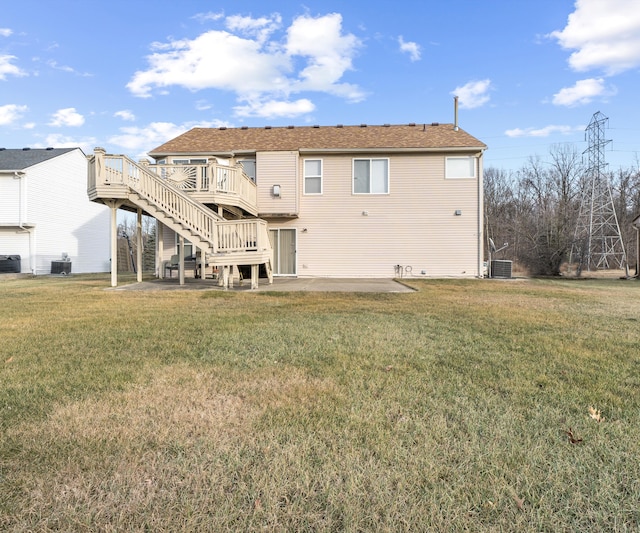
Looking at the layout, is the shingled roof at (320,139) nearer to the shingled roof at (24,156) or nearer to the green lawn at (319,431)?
the shingled roof at (24,156)

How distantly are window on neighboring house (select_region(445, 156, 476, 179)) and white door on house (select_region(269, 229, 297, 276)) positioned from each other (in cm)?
692

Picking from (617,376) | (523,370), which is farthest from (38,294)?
(617,376)

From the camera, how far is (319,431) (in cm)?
221

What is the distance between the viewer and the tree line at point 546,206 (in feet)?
69.2

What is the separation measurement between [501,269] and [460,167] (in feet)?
15.1

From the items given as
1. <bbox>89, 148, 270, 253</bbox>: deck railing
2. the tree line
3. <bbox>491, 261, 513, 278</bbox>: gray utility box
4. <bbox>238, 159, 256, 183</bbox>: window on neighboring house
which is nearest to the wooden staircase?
<bbox>89, 148, 270, 253</bbox>: deck railing

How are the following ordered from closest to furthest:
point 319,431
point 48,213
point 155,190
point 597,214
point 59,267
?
point 319,431 < point 155,190 < point 59,267 < point 48,213 < point 597,214

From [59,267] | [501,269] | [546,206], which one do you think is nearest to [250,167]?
[501,269]

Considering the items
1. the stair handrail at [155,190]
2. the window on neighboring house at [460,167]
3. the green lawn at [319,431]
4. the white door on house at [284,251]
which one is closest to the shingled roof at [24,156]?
the stair handrail at [155,190]

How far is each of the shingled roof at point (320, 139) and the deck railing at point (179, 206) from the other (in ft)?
15.0

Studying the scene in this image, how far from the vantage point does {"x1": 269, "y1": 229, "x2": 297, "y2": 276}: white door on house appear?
1508 cm

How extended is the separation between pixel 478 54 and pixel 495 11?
2.76 metres

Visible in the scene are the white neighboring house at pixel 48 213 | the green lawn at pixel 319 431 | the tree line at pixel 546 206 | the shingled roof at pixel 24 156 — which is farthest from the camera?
the tree line at pixel 546 206

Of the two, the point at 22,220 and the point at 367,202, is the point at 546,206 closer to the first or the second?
the point at 367,202
